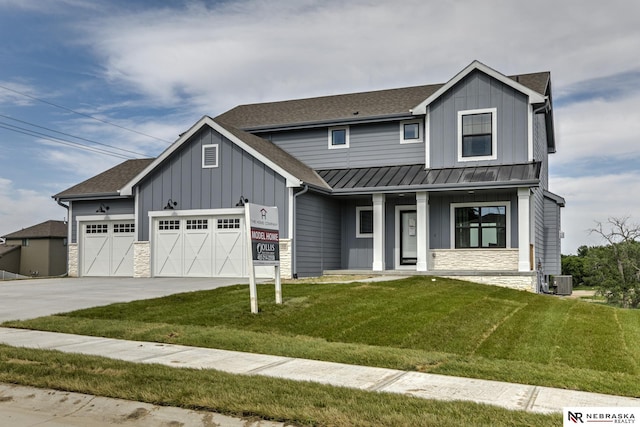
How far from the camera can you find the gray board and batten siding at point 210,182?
805 inches

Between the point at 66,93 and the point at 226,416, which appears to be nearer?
the point at 226,416

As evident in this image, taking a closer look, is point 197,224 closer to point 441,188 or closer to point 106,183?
point 106,183

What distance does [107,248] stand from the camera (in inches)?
957

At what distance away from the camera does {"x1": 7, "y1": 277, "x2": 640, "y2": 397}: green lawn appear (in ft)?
27.4

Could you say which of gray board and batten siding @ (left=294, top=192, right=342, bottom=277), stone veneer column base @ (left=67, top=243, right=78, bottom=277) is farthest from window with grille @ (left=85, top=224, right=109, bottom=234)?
gray board and batten siding @ (left=294, top=192, right=342, bottom=277)

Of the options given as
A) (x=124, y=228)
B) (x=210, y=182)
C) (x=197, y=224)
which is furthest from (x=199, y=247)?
(x=124, y=228)

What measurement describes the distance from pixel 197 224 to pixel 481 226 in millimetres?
9689

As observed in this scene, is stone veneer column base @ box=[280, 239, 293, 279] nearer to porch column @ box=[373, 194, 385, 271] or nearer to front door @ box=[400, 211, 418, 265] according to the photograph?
porch column @ box=[373, 194, 385, 271]

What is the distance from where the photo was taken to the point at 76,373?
7.32m

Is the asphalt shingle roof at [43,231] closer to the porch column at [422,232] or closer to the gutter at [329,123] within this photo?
the gutter at [329,123]

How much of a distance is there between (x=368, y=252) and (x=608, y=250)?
18.7 m

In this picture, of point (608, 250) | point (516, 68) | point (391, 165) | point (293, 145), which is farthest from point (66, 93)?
point (608, 250)

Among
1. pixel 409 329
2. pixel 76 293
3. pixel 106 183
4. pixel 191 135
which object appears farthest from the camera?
pixel 106 183

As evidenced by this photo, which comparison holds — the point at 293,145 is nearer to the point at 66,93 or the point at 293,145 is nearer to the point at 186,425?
the point at 66,93
